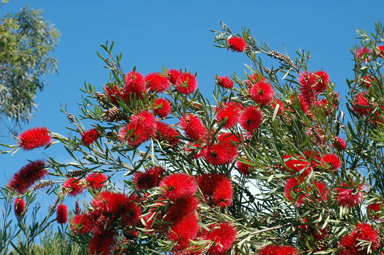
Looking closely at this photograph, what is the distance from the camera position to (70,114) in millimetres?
1604

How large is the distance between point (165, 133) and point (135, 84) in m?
0.18

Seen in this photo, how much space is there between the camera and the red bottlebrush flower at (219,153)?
144 centimetres

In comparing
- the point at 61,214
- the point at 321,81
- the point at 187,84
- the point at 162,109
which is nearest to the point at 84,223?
the point at 61,214

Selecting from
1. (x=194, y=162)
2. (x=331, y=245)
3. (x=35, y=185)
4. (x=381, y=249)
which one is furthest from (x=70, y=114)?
(x=381, y=249)

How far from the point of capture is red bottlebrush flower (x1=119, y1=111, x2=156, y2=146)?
1348mm

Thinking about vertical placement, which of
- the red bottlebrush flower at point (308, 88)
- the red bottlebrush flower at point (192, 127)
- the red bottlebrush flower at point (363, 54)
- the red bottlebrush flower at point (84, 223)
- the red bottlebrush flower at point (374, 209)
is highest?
the red bottlebrush flower at point (363, 54)

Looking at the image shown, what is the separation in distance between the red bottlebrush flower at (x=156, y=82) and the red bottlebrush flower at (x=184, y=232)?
1.66 ft

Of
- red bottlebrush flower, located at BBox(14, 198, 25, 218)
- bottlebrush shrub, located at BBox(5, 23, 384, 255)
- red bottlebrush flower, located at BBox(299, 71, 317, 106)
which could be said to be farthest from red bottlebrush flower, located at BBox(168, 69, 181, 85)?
red bottlebrush flower, located at BBox(14, 198, 25, 218)

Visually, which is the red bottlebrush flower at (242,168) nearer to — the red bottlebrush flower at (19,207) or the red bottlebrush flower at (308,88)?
the red bottlebrush flower at (308,88)

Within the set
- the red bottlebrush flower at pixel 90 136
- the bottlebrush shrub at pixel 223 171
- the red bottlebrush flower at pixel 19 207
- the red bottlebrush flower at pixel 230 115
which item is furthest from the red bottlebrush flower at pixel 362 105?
the red bottlebrush flower at pixel 19 207

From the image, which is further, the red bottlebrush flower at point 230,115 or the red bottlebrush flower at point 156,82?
the red bottlebrush flower at point 156,82

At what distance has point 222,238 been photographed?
1238 mm

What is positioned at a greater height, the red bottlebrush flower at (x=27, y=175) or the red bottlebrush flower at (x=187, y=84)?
the red bottlebrush flower at (x=187, y=84)

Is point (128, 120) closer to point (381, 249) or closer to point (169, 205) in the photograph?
point (169, 205)
